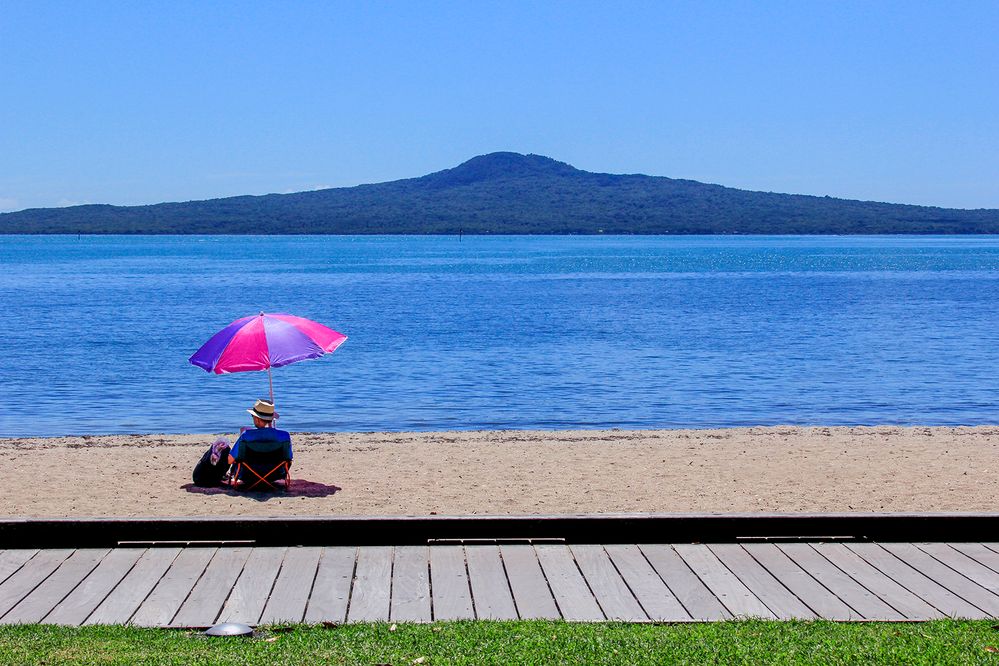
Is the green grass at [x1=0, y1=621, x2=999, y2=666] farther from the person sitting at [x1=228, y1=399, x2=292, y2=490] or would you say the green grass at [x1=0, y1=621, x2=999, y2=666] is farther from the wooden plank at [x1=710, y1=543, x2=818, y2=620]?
the person sitting at [x1=228, y1=399, x2=292, y2=490]

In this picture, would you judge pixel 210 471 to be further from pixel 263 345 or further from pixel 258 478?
pixel 263 345

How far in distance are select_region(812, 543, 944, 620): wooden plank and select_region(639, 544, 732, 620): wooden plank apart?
862 mm

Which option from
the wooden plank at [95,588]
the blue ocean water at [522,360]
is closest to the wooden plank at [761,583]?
the wooden plank at [95,588]

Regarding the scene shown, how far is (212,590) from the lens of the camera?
6.03m

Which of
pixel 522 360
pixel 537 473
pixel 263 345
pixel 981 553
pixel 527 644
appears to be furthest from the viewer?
pixel 522 360

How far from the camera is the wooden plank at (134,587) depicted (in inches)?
220

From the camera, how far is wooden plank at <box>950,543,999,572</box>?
259 inches

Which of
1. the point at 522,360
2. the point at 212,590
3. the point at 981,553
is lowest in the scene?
the point at 522,360

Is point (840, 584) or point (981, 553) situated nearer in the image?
point (840, 584)

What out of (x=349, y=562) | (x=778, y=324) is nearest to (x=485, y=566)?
(x=349, y=562)

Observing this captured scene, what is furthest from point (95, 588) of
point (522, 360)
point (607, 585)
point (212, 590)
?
point (522, 360)

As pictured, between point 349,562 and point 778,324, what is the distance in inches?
1663

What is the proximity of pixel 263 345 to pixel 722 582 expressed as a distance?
5513 millimetres

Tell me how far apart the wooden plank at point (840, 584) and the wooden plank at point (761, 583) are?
0.24 m
